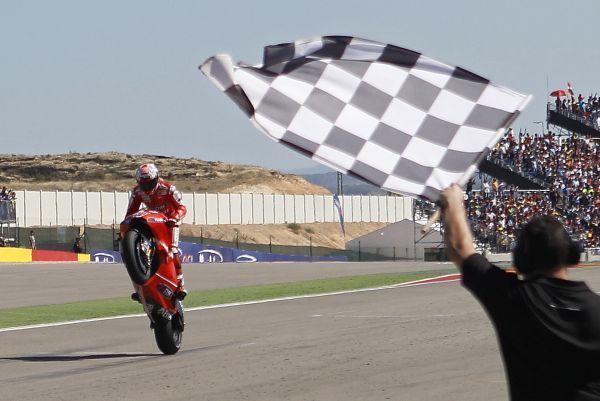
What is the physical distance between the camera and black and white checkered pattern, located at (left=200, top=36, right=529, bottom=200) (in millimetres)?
4359

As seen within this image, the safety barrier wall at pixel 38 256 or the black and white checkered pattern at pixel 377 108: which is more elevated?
the black and white checkered pattern at pixel 377 108

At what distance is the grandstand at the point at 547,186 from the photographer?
165 feet

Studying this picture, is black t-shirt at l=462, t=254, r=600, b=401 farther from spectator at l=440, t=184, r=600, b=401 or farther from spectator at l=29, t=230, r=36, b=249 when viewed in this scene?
spectator at l=29, t=230, r=36, b=249

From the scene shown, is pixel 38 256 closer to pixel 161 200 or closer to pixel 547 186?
pixel 547 186

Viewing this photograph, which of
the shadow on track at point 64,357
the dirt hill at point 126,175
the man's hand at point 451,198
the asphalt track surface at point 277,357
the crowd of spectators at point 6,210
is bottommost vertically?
the shadow on track at point 64,357

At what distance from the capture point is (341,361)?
1115cm

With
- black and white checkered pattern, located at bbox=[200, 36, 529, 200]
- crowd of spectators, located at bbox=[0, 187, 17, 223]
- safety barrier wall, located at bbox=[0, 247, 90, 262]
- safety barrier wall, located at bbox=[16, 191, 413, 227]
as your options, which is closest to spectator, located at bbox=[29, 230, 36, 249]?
crowd of spectators, located at bbox=[0, 187, 17, 223]

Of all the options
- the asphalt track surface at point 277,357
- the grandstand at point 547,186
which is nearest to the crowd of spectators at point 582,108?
the grandstand at point 547,186

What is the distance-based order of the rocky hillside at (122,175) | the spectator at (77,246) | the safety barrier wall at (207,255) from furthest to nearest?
the rocky hillside at (122,175) < the spectator at (77,246) < the safety barrier wall at (207,255)

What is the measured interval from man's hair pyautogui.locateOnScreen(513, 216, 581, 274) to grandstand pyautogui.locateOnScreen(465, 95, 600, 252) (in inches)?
1713

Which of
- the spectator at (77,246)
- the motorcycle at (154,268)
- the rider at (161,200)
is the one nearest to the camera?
the motorcycle at (154,268)

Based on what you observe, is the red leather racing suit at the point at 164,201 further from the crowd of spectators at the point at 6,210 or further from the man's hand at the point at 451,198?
the crowd of spectators at the point at 6,210

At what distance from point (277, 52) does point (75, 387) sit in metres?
5.96

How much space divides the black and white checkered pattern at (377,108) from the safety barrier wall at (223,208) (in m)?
58.0
